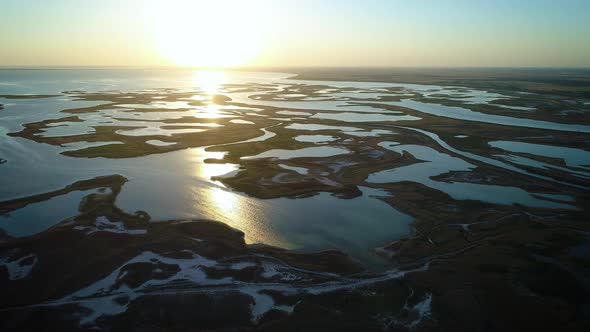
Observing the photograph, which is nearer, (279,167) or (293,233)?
(293,233)

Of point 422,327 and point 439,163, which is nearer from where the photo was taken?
point 422,327

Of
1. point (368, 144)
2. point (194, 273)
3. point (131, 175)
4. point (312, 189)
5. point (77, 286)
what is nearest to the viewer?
point (77, 286)

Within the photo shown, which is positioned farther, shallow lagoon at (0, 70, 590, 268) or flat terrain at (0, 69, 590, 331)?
shallow lagoon at (0, 70, 590, 268)

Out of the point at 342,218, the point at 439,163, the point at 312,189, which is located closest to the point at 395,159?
the point at 439,163

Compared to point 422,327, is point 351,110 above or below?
above

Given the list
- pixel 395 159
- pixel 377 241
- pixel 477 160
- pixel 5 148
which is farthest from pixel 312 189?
pixel 5 148

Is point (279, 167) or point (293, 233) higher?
point (279, 167)

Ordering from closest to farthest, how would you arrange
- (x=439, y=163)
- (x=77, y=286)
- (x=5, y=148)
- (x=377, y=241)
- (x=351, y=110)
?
1. (x=77, y=286)
2. (x=377, y=241)
3. (x=439, y=163)
4. (x=5, y=148)
5. (x=351, y=110)

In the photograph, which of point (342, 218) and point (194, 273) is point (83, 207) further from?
point (342, 218)

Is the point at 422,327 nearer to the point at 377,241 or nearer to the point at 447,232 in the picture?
the point at 377,241

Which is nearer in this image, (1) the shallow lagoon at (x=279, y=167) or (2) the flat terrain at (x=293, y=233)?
(2) the flat terrain at (x=293, y=233)
